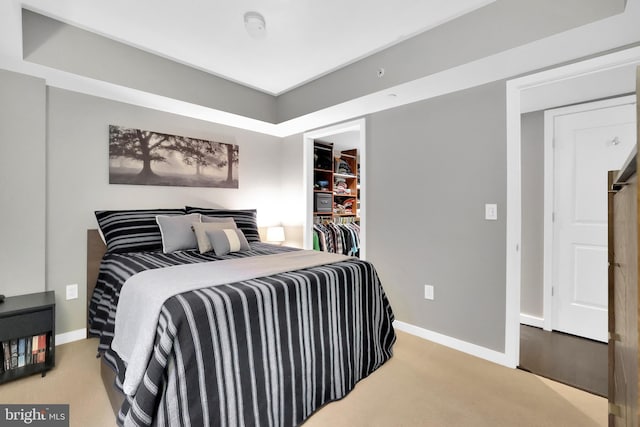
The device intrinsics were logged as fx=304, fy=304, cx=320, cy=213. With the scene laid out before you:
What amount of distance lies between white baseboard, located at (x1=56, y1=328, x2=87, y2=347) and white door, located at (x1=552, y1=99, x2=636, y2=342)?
4319 millimetres

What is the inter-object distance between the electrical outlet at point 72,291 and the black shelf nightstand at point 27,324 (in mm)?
397

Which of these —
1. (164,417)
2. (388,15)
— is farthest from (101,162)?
(388,15)

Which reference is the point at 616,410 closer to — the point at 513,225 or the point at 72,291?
the point at 513,225

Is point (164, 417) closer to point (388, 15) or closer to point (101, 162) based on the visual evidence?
point (101, 162)

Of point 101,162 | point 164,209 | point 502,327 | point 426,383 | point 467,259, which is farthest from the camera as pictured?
point 164,209

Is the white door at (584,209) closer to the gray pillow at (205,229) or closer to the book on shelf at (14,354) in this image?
the gray pillow at (205,229)

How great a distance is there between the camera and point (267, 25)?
225cm

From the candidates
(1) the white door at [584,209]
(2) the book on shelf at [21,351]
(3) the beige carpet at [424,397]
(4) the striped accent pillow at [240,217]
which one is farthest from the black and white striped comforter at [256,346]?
(1) the white door at [584,209]

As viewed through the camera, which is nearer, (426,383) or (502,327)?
(426,383)

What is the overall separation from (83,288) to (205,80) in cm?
222

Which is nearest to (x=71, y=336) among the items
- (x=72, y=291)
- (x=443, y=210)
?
(x=72, y=291)

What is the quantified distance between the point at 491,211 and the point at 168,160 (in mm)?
3066

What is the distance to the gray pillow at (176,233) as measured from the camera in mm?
2588

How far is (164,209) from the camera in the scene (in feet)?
9.87
